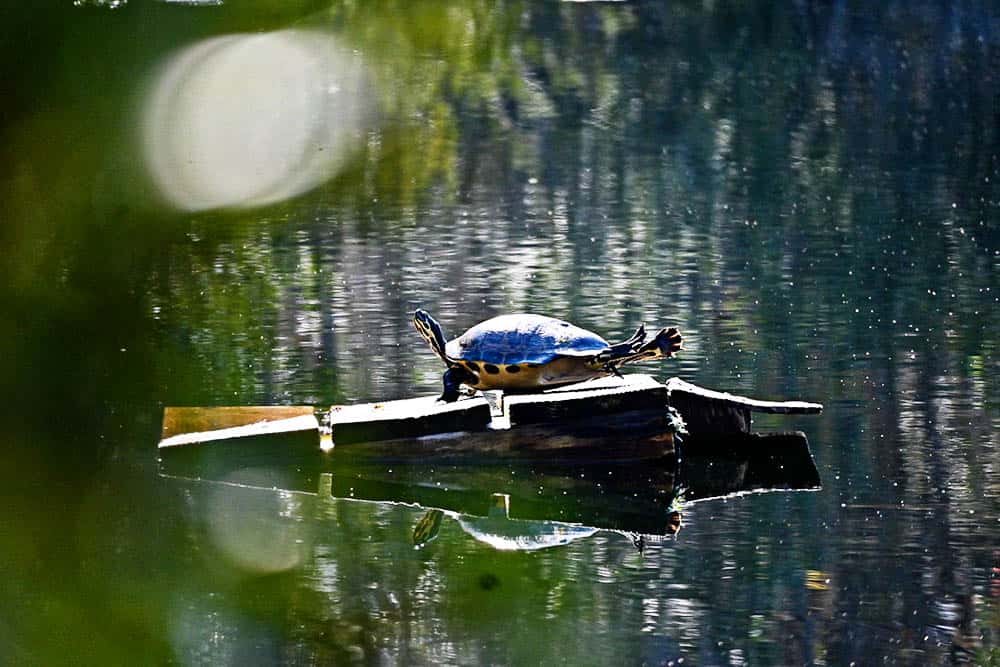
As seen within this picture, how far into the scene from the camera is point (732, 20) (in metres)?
11.4

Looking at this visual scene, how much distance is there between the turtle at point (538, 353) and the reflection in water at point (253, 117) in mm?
4136

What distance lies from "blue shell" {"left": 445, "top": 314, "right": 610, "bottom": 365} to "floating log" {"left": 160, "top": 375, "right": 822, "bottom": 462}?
0.10 metres

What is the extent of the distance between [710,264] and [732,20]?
4.72m

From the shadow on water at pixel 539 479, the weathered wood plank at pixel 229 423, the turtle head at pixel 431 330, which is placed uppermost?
the turtle head at pixel 431 330

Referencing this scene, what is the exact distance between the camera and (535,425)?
4254mm

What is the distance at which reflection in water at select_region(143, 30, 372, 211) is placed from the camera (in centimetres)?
898

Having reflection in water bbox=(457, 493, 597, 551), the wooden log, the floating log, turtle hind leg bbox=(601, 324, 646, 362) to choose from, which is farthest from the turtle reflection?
turtle hind leg bbox=(601, 324, 646, 362)

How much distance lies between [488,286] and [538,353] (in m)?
2.28

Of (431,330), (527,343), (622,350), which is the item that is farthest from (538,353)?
(431,330)

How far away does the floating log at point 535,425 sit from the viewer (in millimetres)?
4191

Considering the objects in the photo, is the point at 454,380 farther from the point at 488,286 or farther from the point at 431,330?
the point at 488,286

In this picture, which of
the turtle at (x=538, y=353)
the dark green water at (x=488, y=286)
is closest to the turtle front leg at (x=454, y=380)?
the turtle at (x=538, y=353)

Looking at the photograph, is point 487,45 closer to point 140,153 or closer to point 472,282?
point 140,153

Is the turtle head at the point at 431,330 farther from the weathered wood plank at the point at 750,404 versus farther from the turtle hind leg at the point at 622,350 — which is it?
the weathered wood plank at the point at 750,404
